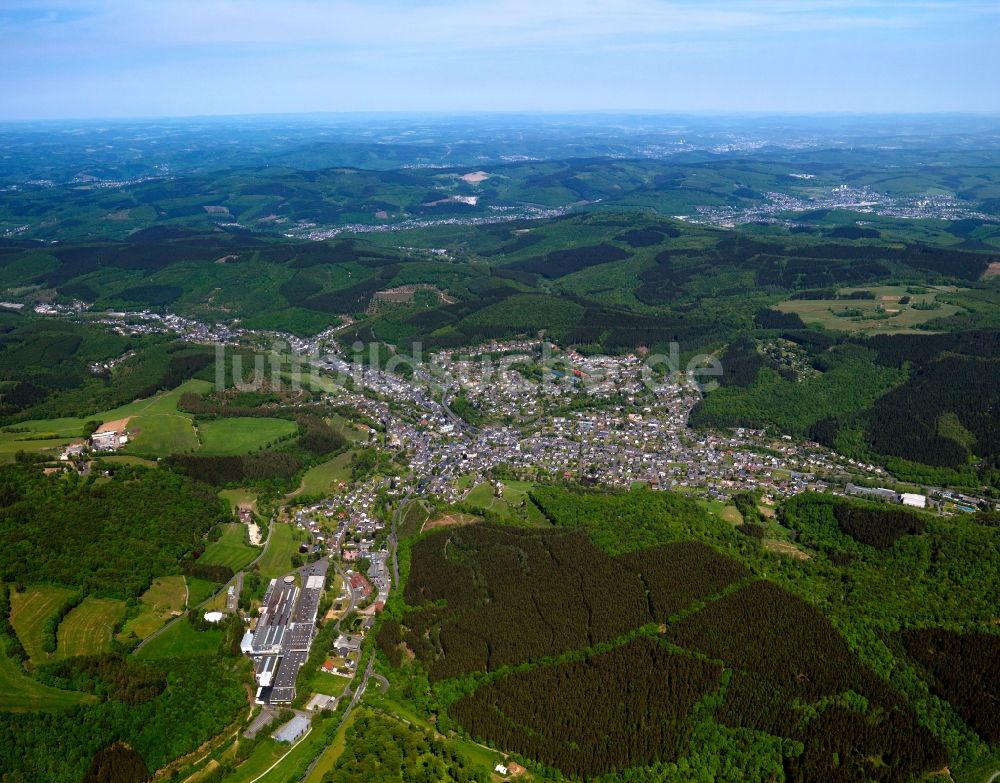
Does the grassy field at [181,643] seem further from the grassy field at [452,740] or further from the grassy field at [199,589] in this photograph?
the grassy field at [452,740]

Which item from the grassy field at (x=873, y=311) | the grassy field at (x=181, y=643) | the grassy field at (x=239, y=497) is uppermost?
the grassy field at (x=873, y=311)

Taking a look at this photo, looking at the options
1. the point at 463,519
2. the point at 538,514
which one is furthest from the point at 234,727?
the point at 538,514

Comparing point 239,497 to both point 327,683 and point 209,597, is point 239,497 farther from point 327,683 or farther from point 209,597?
point 327,683

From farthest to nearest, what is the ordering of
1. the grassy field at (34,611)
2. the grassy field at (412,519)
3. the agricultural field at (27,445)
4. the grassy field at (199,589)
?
the agricultural field at (27,445) → the grassy field at (412,519) → the grassy field at (199,589) → the grassy field at (34,611)

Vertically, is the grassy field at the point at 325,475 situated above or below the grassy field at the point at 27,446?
below

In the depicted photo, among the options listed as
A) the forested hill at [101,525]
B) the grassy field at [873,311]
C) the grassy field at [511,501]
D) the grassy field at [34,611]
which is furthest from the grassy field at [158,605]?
the grassy field at [873,311]

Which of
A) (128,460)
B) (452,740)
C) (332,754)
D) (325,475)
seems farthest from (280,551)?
(452,740)
